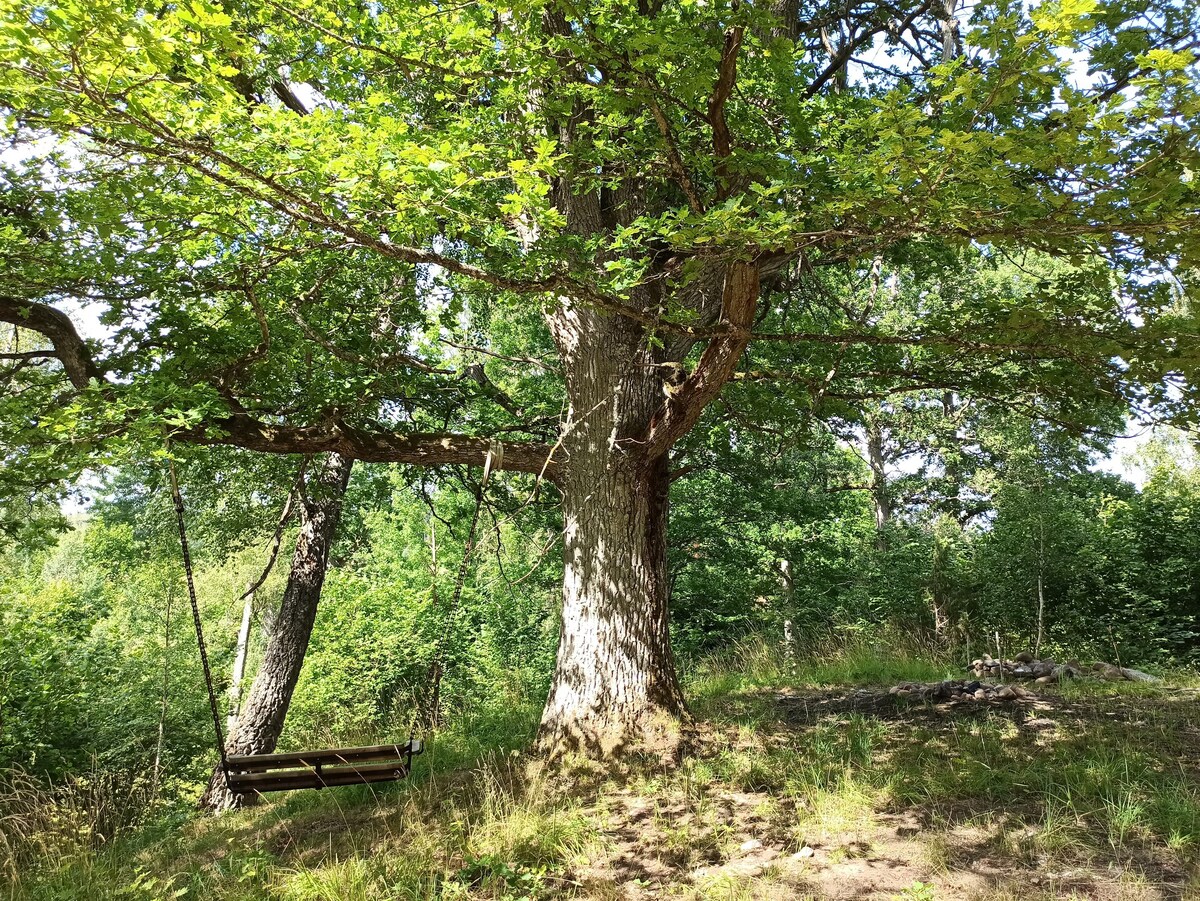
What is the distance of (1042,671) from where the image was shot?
822cm

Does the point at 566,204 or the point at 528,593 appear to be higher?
the point at 566,204

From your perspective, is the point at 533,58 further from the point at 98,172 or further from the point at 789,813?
the point at 789,813

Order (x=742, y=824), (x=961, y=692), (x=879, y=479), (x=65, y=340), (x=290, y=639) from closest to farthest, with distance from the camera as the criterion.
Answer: (x=742, y=824), (x=65, y=340), (x=961, y=692), (x=290, y=639), (x=879, y=479)

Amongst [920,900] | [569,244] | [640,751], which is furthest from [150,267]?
[920,900]

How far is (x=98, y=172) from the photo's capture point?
464 centimetres

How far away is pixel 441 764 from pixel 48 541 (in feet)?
11.5

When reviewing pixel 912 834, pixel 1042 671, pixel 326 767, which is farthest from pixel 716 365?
pixel 1042 671

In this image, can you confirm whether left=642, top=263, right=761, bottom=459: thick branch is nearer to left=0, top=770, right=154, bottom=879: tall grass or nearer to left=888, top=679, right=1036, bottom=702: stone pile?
left=888, top=679, right=1036, bottom=702: stone pile

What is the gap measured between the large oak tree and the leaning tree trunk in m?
1.34

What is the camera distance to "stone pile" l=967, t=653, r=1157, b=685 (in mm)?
8016

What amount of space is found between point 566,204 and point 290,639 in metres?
5.40

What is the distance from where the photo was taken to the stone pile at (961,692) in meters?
6.39

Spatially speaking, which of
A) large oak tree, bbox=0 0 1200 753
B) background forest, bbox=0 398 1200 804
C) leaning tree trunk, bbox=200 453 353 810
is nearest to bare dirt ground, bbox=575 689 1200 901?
large oak tree, bbox=0 0 1200 753

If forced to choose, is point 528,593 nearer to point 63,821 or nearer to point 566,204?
point 63,821
